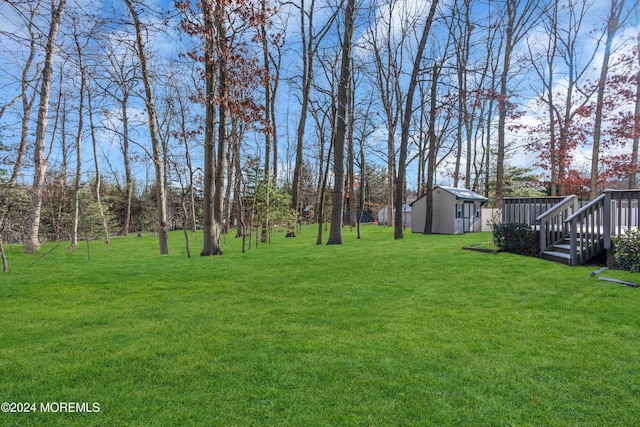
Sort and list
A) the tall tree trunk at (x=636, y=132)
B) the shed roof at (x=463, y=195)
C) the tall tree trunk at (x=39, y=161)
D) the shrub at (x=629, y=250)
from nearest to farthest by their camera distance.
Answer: the shrub at (x=629, y=250), the tall tree trunk at (x=39, y=161), the tall tree trunk at (x=636, y=132), the shed roof at (x=463, y=195)

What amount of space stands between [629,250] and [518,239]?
2.51m

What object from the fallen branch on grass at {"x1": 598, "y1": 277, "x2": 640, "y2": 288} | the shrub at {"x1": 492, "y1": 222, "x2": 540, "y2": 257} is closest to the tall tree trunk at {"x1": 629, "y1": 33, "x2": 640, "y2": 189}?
the shrub at {"x1": 492, "y1": 222, "x2": 540, "y2": 257}

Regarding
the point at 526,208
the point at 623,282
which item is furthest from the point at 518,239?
the point at 623,282

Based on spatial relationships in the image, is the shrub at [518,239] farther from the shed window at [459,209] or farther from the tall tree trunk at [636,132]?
the tall tree trunk at [636,132]

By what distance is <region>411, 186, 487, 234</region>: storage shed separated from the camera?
16.2 m

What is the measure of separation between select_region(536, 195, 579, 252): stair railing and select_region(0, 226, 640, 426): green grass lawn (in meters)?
2.21

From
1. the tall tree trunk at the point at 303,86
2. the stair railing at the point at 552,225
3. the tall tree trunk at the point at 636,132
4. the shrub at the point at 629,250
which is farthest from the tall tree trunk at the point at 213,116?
the tall tree trunk at the point at 636,132

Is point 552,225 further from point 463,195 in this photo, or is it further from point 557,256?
point 463,195

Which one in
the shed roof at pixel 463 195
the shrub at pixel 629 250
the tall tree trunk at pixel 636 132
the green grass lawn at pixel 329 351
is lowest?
the green grass lawn at pixel 329 351

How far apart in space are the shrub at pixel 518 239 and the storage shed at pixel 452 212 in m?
8.09

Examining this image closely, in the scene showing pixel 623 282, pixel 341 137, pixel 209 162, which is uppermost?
pixel 341 137

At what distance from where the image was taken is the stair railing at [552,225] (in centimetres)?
738

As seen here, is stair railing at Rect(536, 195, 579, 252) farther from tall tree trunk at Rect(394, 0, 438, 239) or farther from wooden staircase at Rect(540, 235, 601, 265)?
tall tree trunk at Rect(394, 0, 438, 239)

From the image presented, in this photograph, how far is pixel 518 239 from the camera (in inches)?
311
